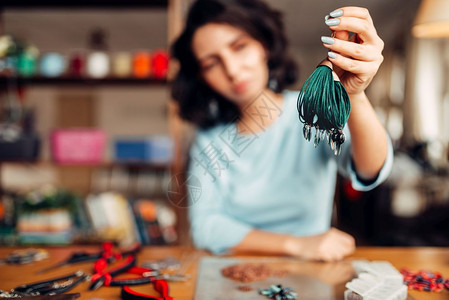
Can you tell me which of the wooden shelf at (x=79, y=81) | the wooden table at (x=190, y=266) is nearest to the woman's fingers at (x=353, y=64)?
the wooden table at (x=190, y=266)

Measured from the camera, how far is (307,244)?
0.79 m

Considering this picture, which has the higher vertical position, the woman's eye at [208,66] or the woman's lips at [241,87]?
the woman's eye at [208,66]

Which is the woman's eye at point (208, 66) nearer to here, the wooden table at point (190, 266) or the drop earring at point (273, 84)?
the drop earring at point (273, 84)

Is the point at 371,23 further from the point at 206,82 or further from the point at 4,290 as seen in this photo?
the point at 4,290

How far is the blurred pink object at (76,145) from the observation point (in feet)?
6.60

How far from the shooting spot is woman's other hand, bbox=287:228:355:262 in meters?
0.75

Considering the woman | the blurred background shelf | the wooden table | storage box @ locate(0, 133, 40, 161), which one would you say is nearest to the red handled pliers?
the wooden table

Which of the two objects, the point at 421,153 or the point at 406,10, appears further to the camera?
the point at 421,153

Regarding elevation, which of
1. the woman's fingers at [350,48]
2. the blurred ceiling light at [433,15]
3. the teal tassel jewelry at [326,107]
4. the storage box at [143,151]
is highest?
the blurred ceiling light at [433,15]

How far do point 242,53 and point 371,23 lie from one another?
1.18 feet

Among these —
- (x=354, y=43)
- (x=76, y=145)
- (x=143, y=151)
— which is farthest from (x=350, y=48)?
(x=76, y=145)

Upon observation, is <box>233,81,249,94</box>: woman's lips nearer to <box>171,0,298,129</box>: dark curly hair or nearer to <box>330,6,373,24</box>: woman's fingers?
<box>171,0,298,129</box>: dark curly hair

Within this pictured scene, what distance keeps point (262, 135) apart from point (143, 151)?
1406 millimetres

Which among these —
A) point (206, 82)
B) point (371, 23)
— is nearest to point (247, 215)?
point (206, 82)
